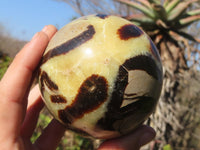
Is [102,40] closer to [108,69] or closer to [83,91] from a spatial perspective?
[108,69]

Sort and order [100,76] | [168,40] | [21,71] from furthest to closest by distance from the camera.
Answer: [168,40] → [21,71] → [100,76]

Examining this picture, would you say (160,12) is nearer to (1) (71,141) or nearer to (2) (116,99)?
(2) (116,99)

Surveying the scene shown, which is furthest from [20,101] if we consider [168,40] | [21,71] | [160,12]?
[168,40]

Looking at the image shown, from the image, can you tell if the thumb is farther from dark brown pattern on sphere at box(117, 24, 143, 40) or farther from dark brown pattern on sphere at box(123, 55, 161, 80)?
dark brown pattern on sphere at box(117, 24, 143, 40)

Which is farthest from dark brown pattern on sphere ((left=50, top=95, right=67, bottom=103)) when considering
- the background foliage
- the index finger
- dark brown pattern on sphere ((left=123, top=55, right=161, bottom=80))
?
the background foliage

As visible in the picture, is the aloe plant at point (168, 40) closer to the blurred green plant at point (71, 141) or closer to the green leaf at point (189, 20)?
the green leaf at point (189, 20)

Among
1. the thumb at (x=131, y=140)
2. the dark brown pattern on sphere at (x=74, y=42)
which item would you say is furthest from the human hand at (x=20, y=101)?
the dark brown pattern on sphere at (x=74, y=42)

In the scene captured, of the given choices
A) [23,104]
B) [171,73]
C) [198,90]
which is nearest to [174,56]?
[171,73]
